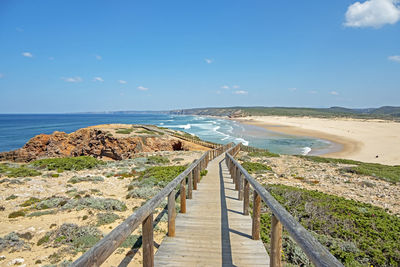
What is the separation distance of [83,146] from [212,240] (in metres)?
23.3

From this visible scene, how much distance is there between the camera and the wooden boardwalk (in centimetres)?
342

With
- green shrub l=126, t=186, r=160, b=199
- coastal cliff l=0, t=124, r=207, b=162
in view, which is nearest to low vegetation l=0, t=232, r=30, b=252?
green shrub l=126, t=186, r=160, b=199

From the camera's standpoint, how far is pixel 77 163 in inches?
585

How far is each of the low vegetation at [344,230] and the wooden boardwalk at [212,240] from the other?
2.72ft

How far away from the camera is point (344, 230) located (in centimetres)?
542

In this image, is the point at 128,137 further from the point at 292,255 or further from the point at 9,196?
the point at 292,255

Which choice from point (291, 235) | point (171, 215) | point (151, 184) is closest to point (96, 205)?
point (151, 184)

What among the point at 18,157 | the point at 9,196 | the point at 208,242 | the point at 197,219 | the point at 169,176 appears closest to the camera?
the point at 208,242

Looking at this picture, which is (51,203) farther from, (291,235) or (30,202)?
(291,235)

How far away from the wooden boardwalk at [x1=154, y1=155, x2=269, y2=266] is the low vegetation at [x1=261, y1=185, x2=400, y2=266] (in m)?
0.83

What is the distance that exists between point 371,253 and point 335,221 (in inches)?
55.7

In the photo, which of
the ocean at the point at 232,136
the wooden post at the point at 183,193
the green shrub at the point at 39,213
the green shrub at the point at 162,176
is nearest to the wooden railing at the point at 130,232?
the wooden post at the point at 183,193

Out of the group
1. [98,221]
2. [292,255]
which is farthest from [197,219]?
[98,221]

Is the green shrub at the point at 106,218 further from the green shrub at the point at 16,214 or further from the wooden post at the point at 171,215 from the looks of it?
the wooden post at the point at 171,215
